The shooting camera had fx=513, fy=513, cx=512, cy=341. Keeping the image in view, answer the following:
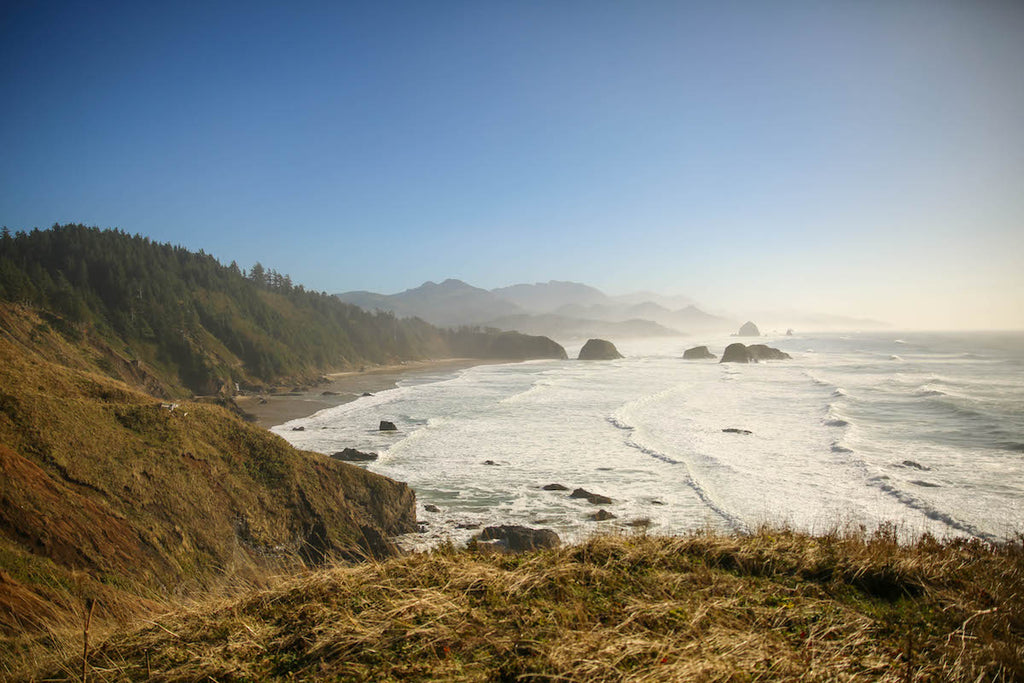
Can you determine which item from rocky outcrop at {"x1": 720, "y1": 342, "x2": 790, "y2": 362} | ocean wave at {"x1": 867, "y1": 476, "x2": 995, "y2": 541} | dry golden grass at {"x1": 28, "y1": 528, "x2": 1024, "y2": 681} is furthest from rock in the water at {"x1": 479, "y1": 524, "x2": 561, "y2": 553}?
rocky outcrop at {"x1": 720, "y1": 342, "x2": 790, "y2": 362}

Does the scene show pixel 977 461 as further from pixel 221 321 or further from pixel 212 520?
pixel 221 321

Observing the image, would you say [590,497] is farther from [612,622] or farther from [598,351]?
[598,351]

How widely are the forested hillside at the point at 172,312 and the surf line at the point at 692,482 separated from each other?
3291 cm

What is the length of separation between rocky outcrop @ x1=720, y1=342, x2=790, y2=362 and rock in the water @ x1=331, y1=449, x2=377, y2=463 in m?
62.0

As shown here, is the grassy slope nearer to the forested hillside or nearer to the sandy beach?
the sandy beach

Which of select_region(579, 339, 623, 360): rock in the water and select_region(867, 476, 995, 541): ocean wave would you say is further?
select_region(579, 339, 623, 360): rock in the water

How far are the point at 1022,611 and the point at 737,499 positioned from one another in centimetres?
1159

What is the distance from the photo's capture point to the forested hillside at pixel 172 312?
1515 inches

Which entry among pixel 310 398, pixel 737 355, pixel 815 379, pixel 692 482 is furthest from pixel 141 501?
pixel 737 355

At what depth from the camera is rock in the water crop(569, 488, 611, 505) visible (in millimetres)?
14945

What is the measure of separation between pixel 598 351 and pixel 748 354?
21.9 m

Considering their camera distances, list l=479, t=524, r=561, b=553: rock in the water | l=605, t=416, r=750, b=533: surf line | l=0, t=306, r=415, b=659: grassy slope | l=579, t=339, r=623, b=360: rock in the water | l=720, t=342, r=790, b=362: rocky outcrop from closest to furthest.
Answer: l=0, t=306, r=415, b=659: grassy slope < l=479, t=524, r=561, b=553: rock in the water < l=605, t=416, r=750, b=533: surf line < l=720, t=342, r=790, b=362: rocky outcrop < l=579, t=339, r=623, b=360: rock in the water

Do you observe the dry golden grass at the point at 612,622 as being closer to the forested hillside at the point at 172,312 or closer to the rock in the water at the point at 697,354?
the forested hillside at the point at 172,312

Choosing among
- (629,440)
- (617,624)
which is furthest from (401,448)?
(617,624)
